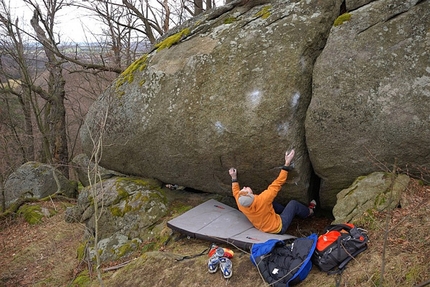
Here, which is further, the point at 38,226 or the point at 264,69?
the point at 38,226

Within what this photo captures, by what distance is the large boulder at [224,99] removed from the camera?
575 centimetres

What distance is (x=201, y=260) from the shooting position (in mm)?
5297

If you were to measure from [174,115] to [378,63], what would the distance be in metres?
3.54

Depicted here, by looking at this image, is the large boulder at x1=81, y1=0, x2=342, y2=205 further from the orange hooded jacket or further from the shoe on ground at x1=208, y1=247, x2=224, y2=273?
the shoe on ground at x1=208, y1=247, x2=224, y2=273

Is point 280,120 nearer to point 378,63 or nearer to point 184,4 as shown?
point 378,63

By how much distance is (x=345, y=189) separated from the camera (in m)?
5.56

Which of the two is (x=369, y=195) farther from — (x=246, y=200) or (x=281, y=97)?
(x=281, y=97)

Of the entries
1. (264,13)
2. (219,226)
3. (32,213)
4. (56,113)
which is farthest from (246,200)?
(56,113)

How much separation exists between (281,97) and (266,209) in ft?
6.07

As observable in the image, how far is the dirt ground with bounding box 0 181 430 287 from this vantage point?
150 inches

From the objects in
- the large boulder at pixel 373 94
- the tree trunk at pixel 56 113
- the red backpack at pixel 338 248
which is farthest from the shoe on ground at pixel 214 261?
the tree trunk at pixel 56 113

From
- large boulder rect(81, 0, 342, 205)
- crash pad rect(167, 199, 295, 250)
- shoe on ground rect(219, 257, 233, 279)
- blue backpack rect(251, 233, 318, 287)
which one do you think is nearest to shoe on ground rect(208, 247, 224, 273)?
shoe on ground rect(219, 257, 233, 279)

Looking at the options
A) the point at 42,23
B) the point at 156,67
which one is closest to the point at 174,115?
the point at 156,67

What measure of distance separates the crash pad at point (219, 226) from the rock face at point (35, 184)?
24.4ft
